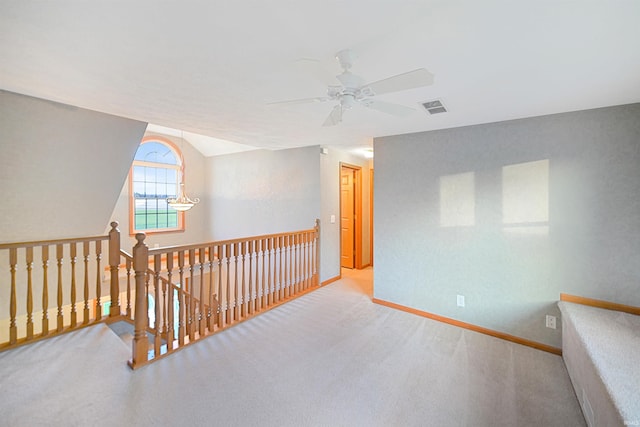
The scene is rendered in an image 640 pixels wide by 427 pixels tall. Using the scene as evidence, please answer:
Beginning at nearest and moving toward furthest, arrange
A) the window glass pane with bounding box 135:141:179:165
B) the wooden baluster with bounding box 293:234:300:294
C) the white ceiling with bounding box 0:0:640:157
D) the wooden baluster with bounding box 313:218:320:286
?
the white ceiling with bounding box 0:0:640:157
the wooden baluster with bounding box 293:234:300:294
the wooden baluster with bounding box 313:218:320:286
the window glass pane with bounding box 135:141:179:165

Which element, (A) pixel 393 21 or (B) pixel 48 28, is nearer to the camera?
(A) pixel 393 21

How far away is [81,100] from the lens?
7.87 feet

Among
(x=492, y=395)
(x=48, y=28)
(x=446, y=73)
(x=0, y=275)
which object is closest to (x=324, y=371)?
(x=492, y=395)

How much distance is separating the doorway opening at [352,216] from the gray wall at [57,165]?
3559 millimetres

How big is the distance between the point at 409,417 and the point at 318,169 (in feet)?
10.8

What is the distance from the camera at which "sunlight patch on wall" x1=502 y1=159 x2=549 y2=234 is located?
8.55 feet

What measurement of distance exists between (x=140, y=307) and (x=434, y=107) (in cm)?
308

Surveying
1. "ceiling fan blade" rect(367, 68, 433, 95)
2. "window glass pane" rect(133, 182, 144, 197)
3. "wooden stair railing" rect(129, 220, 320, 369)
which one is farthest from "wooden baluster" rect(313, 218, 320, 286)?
"window glass pane" rect(133, 182, 144, 197)

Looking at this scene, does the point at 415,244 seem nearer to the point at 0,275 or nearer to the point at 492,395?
the point at 492,395

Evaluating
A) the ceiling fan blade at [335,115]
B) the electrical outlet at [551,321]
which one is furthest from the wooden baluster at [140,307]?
the electrical outlet at [551,321]

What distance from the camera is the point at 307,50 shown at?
153 centimetres

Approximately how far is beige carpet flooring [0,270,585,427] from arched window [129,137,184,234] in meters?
3.31

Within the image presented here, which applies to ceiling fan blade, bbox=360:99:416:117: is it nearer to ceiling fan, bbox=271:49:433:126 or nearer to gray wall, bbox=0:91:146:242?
ceiling fan, bbox=271:49:433:126

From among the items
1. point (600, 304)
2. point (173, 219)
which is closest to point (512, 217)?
point (600, 304)
